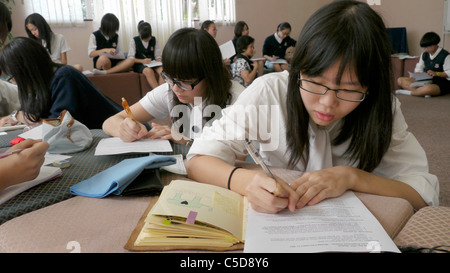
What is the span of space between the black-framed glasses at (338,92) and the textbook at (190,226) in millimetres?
355

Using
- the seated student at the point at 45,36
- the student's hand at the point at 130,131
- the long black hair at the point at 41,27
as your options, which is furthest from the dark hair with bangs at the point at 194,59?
the long black hair at the point at 41,27

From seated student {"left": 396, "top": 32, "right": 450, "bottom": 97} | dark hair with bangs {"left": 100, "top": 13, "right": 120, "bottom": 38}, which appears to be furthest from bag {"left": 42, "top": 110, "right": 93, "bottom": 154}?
seated student {"left": 396, "top": 32, "right": 450, "bottom": 97}

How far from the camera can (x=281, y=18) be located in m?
7.93

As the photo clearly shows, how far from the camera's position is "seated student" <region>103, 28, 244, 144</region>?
1312 millimetres

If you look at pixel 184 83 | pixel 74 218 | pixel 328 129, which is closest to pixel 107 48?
pixel 184 83

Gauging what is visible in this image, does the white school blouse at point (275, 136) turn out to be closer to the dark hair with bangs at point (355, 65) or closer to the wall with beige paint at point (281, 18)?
the dark hair with bangs at point (355, 65)

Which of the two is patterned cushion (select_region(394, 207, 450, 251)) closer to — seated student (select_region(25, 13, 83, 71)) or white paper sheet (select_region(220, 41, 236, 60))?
white paper sheet (select_region(220, 41, 236, 60))

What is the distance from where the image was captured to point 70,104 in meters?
1.80

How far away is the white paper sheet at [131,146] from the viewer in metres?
1.10

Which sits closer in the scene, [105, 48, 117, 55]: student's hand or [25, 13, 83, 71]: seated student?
[25, 13, 83, 71]: seated student

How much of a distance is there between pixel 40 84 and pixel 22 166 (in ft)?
3.65

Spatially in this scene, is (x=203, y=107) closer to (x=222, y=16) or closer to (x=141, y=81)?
(x=141, y=81)
